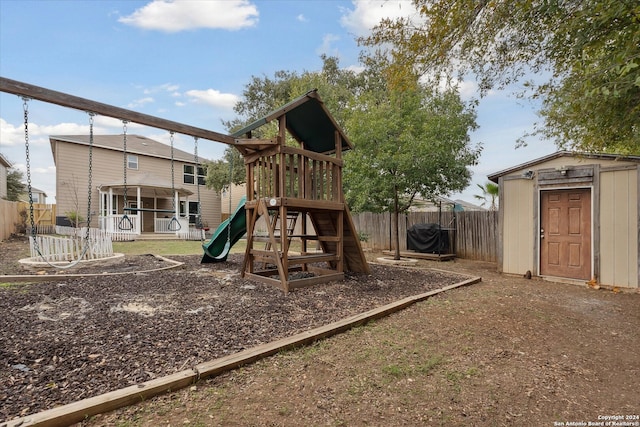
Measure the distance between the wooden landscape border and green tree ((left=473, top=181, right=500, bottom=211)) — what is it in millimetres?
12862

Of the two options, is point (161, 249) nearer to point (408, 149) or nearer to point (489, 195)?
point (408, 149)

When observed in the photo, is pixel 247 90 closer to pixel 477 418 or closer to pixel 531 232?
pixel 531 232

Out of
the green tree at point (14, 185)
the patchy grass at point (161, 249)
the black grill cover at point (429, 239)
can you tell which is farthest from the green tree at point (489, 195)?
the green tree at point (14, 185)

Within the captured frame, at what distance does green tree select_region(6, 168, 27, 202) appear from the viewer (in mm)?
28306

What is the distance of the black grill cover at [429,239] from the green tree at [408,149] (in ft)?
4.19

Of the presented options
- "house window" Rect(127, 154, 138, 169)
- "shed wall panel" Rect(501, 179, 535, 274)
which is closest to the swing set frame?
"shed wall panel" Rect(501, 179, 535, 274)

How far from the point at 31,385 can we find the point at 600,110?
643 centimetres

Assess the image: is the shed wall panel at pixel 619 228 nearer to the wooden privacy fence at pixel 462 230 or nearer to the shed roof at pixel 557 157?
the shed roof at pixel 557 157

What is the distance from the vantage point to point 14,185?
28547 mm

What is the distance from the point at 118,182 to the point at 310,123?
1567 centimetres

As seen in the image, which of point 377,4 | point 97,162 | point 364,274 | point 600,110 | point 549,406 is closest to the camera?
point 549,406

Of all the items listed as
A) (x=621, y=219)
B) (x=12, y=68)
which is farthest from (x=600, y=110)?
(x=12, y=68)

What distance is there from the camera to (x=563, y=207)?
22.4ft

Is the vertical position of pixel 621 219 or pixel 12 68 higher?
pixel 12 68
